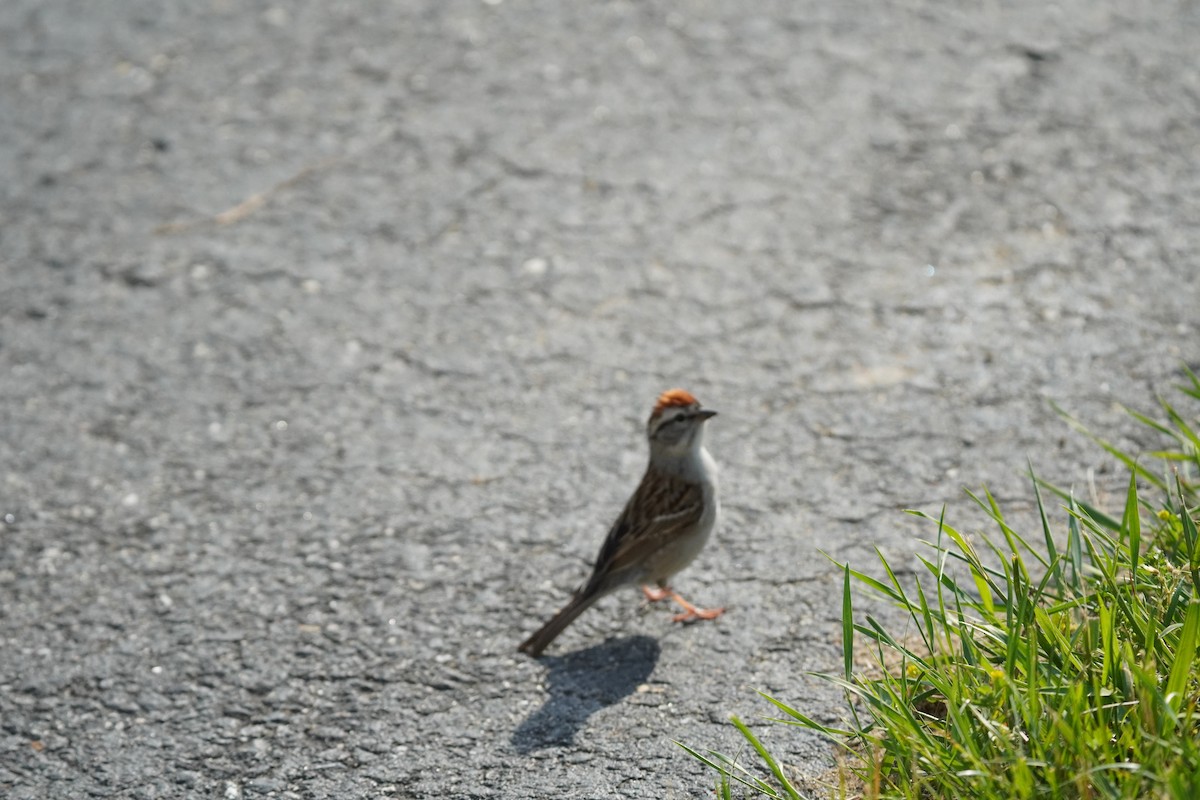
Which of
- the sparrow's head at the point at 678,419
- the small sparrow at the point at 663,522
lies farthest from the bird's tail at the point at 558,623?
the sparrow's head at the point at 678,419

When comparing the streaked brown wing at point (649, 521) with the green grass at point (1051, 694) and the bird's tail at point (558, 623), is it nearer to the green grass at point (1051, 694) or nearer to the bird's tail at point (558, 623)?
the bird's tail at point (558, 623)

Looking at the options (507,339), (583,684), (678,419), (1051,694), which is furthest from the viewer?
(507,339)

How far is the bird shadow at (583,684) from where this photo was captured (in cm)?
404

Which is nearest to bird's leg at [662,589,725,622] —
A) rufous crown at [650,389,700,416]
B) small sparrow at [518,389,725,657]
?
small sparrow at [518,389,725,657]

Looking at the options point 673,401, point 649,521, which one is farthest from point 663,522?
point 673,401

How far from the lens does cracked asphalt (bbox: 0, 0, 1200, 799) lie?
4.24m

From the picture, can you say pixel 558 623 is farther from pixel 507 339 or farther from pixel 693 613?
pixel 507 339

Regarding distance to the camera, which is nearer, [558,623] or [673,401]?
[558,623]

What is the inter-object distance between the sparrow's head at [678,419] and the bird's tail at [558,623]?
25.8 inches

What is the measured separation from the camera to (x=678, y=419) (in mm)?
4664

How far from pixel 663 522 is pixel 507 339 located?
5.94 feet

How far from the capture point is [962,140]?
6.92 m

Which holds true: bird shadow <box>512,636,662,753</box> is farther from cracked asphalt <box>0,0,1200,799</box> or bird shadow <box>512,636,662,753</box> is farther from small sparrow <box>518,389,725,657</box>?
small sparrow <box>518,389,725,657</box>

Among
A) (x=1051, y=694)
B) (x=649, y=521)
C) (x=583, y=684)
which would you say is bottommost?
(x=583, y=684)
